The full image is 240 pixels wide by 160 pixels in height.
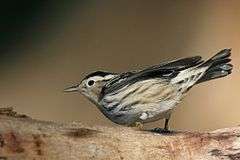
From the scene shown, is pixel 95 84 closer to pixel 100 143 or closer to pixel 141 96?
pixel 141 96

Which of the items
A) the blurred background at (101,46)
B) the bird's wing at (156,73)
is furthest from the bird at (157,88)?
the blurred background at (101,46)

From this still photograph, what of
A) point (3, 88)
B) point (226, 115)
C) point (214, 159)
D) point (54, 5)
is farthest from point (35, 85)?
point (214, 159)

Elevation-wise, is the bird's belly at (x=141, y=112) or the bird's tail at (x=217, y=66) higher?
the bird's tail at (x=217, y=66)

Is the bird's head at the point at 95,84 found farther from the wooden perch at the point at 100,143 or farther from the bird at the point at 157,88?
the wooden perch at the point at 100,143

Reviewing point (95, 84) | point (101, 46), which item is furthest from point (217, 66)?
point (101, 46)

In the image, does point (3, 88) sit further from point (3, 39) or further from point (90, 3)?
point (90, 3)

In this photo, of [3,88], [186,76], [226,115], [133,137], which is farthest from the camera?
[226,115]
